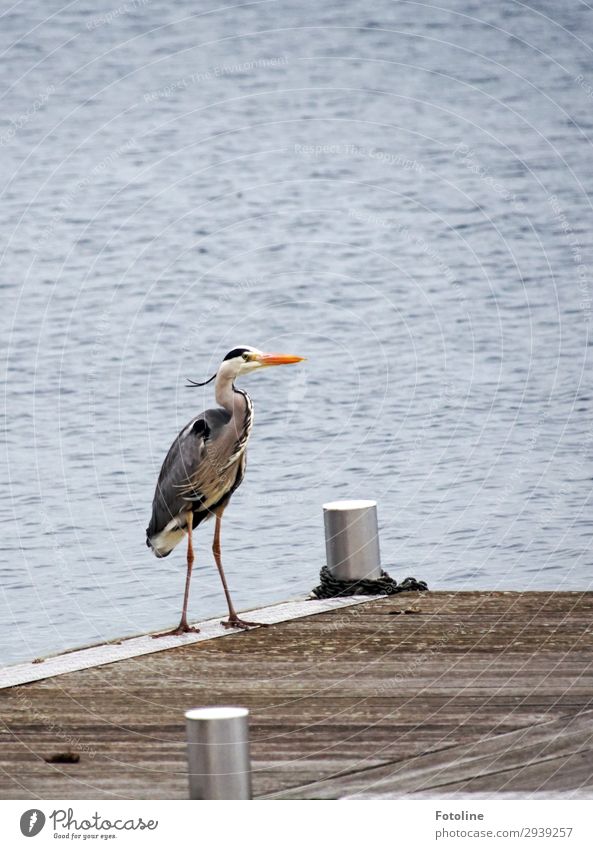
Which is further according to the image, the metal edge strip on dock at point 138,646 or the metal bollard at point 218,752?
the metal edge strip on dock at point 138,646

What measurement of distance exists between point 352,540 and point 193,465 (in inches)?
42.9

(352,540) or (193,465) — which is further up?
(193,465)

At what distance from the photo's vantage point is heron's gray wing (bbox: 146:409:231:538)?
8.24m

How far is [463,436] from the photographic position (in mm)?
15195

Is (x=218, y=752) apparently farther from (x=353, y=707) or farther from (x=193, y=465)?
(x=193, y=465)

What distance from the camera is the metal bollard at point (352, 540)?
895 centimetres

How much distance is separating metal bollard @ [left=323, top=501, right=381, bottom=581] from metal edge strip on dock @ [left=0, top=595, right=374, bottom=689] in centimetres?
14

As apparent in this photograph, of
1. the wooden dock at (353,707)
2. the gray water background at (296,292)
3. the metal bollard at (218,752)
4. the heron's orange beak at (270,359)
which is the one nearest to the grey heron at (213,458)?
the heron's orange beak at (270,359)

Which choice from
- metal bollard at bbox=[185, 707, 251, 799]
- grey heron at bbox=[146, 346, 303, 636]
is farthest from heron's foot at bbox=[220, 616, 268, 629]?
metal bollard at bbox=[185, 707, 251, 799]

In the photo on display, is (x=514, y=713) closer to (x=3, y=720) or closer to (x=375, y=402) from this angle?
(x=3, y=720)

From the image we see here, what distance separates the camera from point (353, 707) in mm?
6965

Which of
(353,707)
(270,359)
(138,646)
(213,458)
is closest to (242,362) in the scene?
(270,359)

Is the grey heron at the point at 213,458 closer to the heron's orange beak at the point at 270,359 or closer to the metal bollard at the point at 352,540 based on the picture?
the heron's orange beak at the point at 270,359

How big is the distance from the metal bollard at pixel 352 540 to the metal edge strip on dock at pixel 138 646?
14cm
